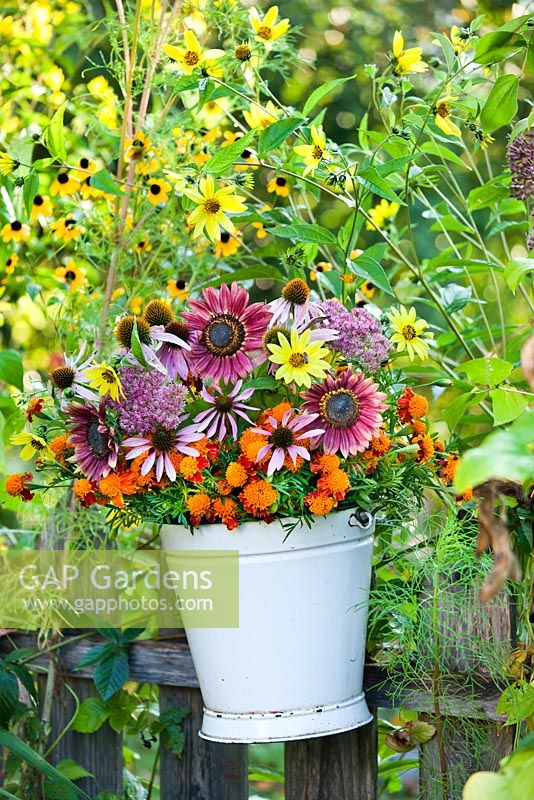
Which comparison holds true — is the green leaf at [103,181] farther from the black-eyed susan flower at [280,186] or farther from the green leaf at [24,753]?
the green leaf at [24,753]

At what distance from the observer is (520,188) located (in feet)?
3.12

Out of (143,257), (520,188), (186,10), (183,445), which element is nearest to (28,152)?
(143,257)

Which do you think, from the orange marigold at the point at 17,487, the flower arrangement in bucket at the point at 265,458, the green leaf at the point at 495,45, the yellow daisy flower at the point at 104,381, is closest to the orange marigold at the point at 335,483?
the flower arrangement in bucket at the point at 265,458

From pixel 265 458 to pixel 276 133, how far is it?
1.12 feet

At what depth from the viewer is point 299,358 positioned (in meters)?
0.90

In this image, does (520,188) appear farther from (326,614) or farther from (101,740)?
(101,740)

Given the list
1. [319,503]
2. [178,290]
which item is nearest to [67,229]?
[178,290]

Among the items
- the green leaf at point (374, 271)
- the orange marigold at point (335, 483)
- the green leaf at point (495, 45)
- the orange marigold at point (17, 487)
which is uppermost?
the green leaf at point (495, 45)

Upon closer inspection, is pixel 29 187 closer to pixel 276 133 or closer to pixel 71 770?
pixel 276 133

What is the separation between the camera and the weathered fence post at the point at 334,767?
1146 millimetres

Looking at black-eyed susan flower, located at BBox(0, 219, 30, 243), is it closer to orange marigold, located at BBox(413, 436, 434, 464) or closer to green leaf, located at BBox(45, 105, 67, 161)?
green leaf, located at BBox(45, 105, 67, 161)

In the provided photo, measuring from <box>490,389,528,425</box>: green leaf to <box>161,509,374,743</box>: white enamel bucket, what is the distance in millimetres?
182

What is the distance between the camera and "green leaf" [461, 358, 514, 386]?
3.13 feet

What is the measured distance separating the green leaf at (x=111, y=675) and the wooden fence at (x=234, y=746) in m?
0.03
